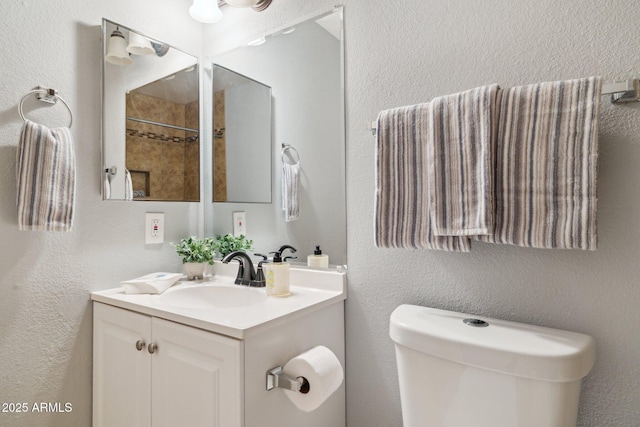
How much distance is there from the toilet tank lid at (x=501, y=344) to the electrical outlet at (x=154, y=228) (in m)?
1.08

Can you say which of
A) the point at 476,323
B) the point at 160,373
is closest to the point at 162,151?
the point at 160,373

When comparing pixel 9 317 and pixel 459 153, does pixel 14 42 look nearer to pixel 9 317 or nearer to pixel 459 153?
pixel 9 317

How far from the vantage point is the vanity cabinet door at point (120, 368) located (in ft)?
3.69

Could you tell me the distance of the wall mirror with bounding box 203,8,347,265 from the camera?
1.32 meters

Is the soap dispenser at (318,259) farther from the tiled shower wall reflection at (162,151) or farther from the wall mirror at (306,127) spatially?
the tiled shower wall reflection at (162,151)

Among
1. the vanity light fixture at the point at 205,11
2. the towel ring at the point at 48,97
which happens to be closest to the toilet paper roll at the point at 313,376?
the towel ring at the point at 48,97

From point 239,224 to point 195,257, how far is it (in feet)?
0.81

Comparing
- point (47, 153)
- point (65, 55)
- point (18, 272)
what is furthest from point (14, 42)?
point (18, 272)

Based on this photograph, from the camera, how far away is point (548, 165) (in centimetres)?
85

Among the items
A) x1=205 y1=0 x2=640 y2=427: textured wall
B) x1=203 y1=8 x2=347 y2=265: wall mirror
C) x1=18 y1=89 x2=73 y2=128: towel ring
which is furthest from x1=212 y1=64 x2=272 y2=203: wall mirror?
x1=18 y1=89 x2=73 y2=128: towel ring

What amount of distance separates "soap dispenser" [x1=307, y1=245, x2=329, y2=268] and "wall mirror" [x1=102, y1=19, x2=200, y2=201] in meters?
0.69

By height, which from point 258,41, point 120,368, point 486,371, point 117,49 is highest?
point 258,41

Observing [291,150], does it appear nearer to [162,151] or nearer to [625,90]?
[162,151]

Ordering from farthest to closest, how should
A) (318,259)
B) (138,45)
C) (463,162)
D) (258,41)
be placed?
(258,41) < (138,45) < (318,259) < (463,162)
